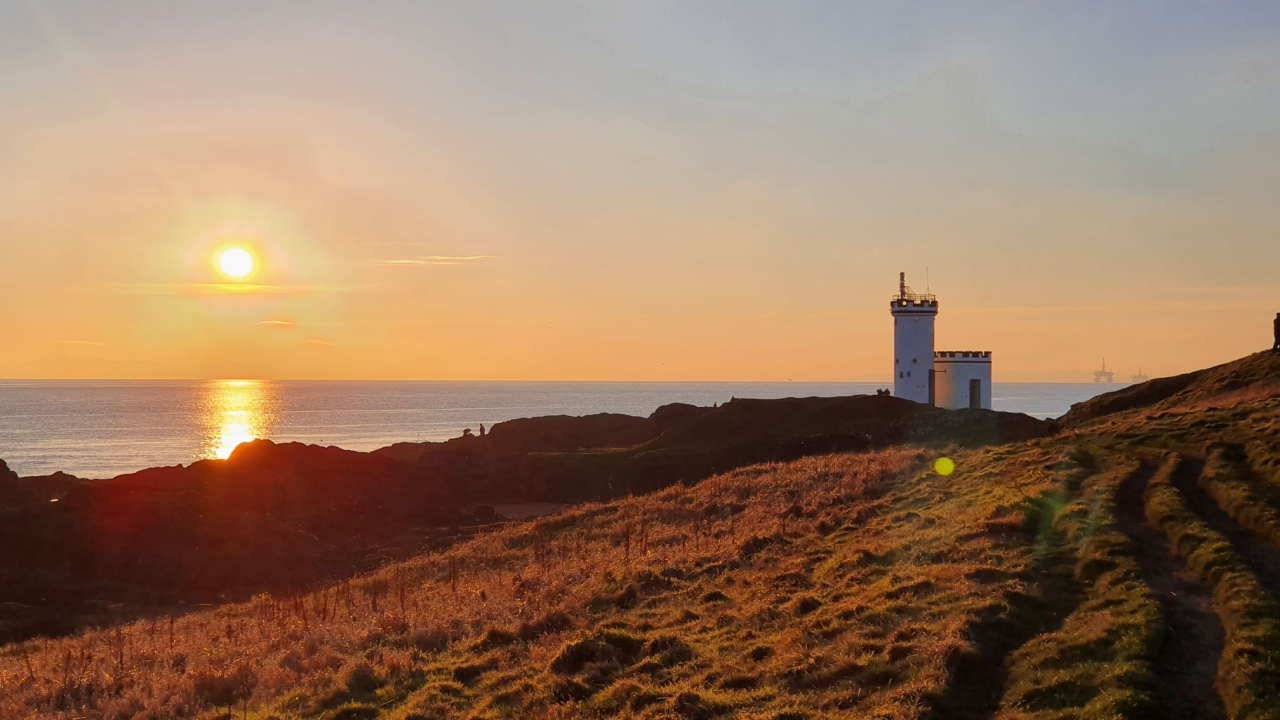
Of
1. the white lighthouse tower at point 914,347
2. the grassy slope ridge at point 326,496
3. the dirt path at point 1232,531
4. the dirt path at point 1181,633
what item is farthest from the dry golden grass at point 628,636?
the white lighthouse tower at point 914,347

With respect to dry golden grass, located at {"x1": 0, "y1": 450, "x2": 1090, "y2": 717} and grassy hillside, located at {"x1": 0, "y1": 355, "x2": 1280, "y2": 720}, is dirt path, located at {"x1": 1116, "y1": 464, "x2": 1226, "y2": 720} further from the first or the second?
dry golden grass, located at {"x1": 0, "y1": 450, "x2": 1090, "y2": 717}

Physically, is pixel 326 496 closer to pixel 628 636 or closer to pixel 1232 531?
pixel 628 636

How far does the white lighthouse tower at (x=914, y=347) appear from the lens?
7088cm

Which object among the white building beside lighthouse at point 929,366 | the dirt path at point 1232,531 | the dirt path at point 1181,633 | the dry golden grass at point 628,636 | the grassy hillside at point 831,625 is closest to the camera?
the dirt path at point 1181,633

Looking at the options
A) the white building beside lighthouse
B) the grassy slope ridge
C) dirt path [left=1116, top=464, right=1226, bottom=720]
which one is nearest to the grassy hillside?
dirt path [left=1116, top=464, right=1226, bottom=720]

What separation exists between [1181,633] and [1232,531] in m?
6.40

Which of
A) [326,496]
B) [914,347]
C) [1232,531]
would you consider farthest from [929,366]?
[1232,531]

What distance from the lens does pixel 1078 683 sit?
1137 centimetres

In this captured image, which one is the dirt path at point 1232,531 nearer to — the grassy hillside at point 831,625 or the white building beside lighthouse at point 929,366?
the grassy hillside at point 831,625

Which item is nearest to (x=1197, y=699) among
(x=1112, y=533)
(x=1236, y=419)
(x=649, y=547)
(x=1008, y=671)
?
(x=1008, y=671)

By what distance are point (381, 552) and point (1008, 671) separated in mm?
31988

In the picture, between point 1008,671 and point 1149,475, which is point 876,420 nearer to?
point 1149,475

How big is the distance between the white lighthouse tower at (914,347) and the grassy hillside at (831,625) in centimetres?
4303

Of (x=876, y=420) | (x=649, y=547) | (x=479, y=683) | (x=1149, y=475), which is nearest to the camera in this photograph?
(x=479, y=683)
